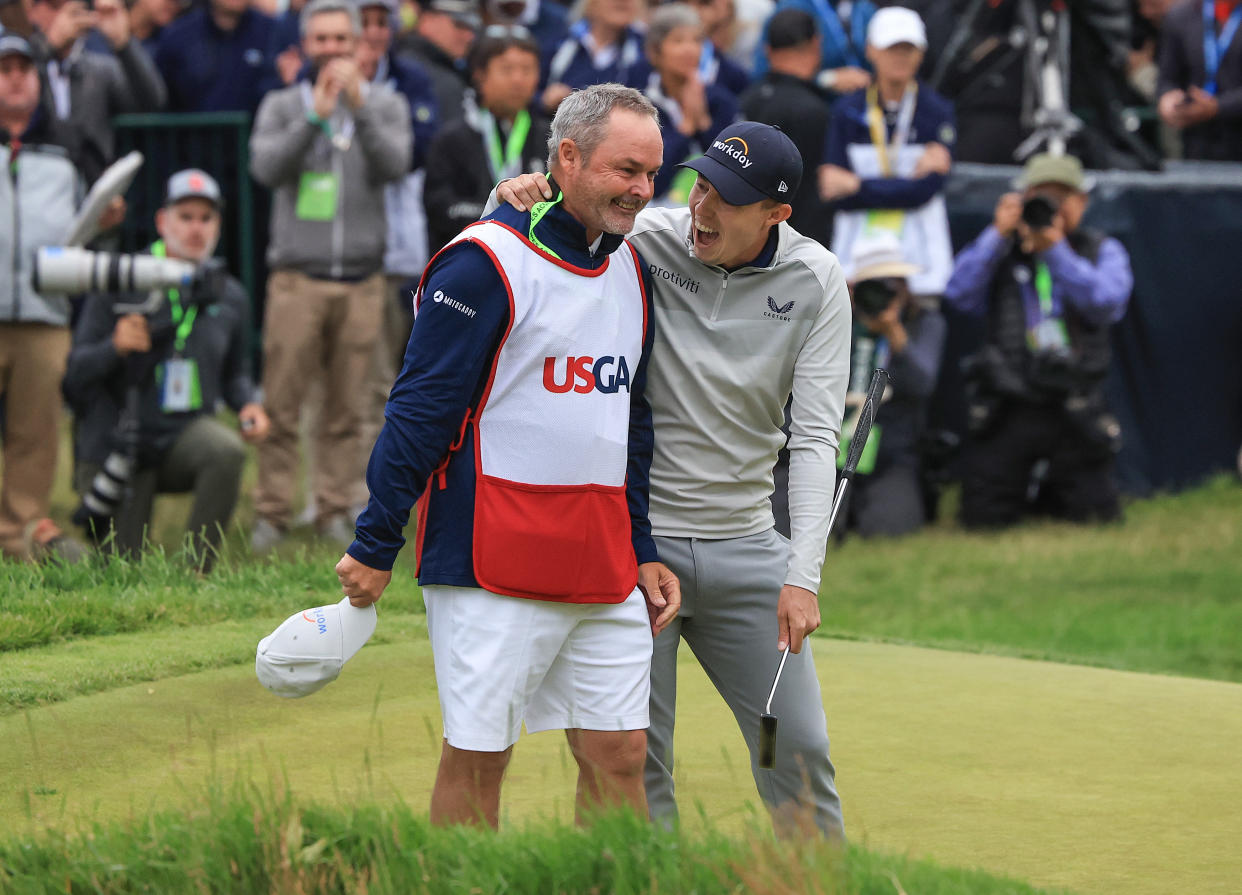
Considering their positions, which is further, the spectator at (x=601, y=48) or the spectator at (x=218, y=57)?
the spectator at (x=218, y=57)

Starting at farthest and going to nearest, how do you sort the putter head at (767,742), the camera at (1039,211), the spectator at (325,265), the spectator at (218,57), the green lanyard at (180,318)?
the spectator at (218,57) < the camera at (1039,211) < the spectator at (325,265) < the green lanyard at (180,318) < the putter head at (767,742)

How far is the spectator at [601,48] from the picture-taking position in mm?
10664

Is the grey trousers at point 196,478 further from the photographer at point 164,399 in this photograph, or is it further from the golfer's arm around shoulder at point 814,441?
the golfer's arm around shoulder at point 814,441

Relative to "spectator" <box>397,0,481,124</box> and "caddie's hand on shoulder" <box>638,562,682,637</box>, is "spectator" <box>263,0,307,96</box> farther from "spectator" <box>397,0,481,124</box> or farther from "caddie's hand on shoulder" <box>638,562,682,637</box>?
"caddie's hand on shoulder" <box>638,562,682,637</box>

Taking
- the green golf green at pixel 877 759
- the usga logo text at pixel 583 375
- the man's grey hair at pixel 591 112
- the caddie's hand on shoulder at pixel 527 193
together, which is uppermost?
the man's grey hair at pixel 591 112

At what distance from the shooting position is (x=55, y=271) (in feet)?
26.3

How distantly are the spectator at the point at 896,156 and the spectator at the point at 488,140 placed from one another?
1.68m

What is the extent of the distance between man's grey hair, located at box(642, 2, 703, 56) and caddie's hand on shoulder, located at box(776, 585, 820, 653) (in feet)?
20.3

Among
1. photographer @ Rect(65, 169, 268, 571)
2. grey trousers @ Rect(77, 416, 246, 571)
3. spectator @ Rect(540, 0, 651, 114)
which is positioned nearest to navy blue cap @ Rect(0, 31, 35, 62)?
photographer @ Rect(65, 169, 268, 571)

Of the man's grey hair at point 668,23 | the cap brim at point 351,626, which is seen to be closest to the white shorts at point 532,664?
the cap brim at point 351,626

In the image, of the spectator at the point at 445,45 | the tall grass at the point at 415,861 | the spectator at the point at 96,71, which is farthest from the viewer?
the spectator at the point at 445,45

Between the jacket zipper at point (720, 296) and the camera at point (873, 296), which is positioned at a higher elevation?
the jacket zipper at point (720, 296)

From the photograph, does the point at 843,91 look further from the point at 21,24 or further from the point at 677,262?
the point at 677,262

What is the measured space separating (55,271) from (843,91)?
5.14 metres
